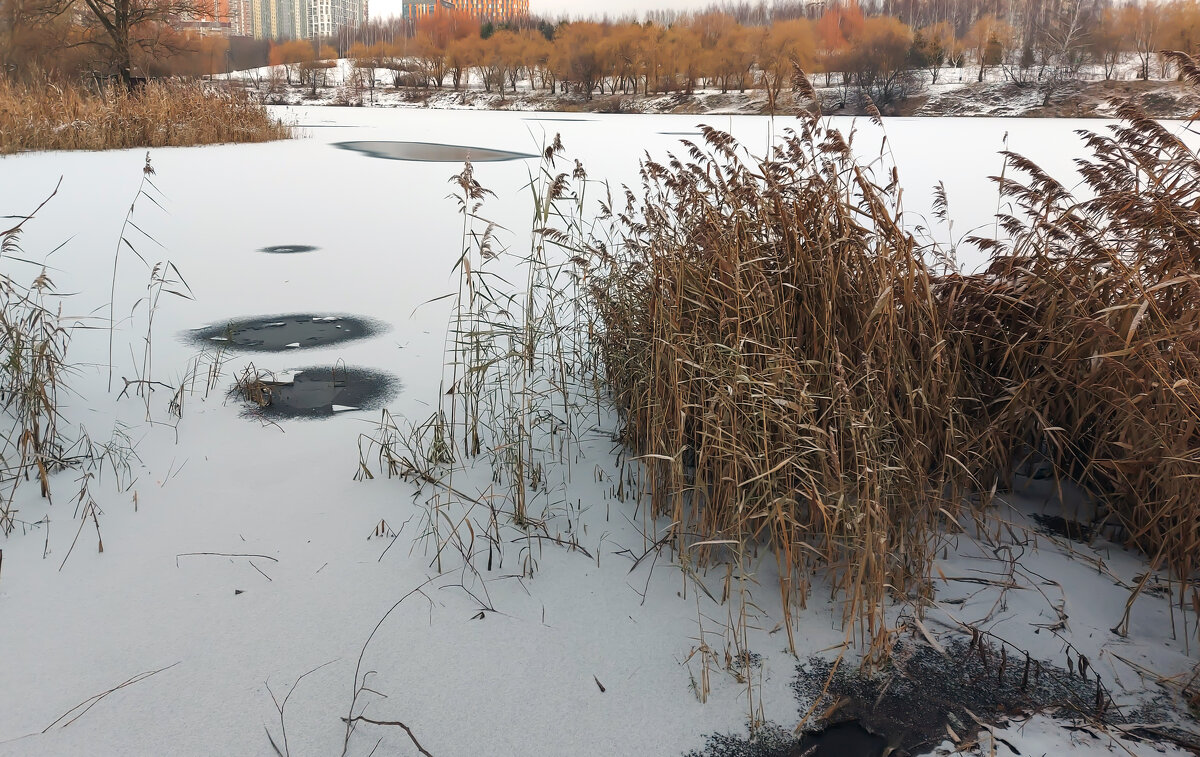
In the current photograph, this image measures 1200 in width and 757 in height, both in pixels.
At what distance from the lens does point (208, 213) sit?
20.0 feet

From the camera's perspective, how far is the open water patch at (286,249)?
4.96m

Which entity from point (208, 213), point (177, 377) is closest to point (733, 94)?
point (208, 213)

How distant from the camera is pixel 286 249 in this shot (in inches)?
200

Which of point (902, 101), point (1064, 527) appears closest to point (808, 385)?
point (1064, 527)

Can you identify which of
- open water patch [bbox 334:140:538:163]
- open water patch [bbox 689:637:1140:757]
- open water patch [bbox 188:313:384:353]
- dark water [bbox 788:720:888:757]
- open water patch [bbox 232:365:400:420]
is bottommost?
dark water [bbox 788:720:888:757]

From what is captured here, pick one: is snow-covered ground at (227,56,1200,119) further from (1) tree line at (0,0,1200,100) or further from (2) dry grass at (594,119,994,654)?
(2) dry grass at (594,119,994,654)

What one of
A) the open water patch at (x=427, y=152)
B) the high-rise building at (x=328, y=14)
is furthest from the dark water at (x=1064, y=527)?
the high-rise building at (x=328, y=14)

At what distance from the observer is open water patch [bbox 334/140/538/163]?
9961mm

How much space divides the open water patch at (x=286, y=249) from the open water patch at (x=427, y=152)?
444cm

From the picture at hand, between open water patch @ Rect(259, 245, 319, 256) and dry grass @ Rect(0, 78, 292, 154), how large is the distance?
18.7 ft

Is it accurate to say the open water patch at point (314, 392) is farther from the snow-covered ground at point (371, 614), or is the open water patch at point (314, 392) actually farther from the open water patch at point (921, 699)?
the open water patch at point (921, 699)

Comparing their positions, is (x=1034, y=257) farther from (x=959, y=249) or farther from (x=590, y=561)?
(x=959, y=249)

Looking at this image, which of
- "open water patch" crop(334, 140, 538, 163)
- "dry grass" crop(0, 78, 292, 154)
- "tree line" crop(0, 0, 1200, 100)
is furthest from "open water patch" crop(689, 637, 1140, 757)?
"tree line" crop(0, 0, 1200, 100)

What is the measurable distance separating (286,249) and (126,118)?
20.4 feet
